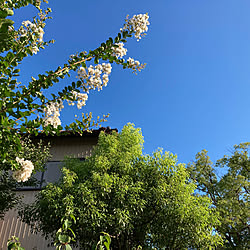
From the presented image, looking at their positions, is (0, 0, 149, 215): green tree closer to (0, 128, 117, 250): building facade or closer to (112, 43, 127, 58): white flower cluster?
(112, 43, 127, 58): white flower cluster

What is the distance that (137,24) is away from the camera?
3.18 m

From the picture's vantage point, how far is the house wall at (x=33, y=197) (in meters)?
7.36

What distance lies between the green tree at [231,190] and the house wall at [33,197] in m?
6.12

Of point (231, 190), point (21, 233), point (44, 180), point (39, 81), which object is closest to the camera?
point (39, 81)

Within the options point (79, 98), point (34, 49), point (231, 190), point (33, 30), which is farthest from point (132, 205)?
point (231, 190)

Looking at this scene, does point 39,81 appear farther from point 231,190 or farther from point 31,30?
point 231,190

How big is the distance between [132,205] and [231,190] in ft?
29.3

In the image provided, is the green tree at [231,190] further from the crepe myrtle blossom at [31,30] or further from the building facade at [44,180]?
the crepe myrtle blossom at [31,30]

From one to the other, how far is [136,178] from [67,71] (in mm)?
3942

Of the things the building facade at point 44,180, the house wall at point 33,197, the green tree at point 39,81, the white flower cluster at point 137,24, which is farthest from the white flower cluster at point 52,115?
the house wall at point 33,197

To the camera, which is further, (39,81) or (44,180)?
(44,180)

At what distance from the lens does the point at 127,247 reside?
585 centimetres

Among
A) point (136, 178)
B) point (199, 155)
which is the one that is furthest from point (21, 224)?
point (199, 155)

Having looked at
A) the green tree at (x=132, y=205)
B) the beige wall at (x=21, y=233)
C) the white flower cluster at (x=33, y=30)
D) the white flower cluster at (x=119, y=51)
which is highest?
the white flower cluster at (x=33, y=30)
